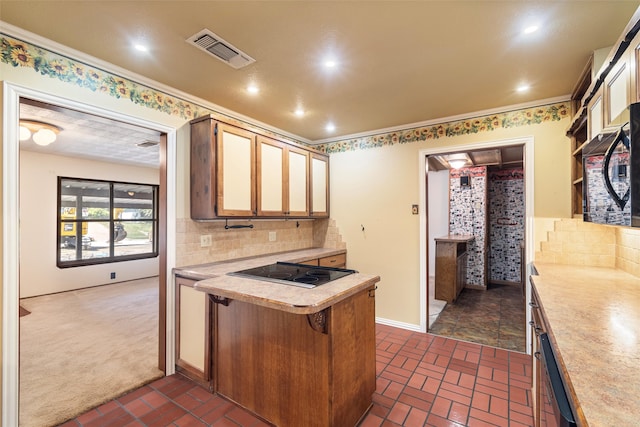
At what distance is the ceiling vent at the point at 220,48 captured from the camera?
1730mm

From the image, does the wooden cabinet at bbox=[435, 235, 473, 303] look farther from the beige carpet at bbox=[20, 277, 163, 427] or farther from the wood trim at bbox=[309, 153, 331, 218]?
the beige carpet at bbox=[20, 277, 163, 427]

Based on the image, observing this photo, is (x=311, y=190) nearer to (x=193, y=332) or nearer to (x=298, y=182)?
(x=298, y=182)

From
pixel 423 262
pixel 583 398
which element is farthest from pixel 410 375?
pixel 583 398

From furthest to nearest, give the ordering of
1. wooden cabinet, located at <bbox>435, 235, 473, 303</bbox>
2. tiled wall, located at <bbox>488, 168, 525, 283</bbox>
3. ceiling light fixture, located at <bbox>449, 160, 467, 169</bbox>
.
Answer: tiled wall, located at <bbox>488, 168, 525, 283</bbox>, ceiling light fixture, located at <bbox>449, 160, 467, 169</bbox>, wooden cabinet, located at <bbox>435, 235, 473, 303</bbox>

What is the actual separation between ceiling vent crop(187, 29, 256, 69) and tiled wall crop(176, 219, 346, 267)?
137 centimetres

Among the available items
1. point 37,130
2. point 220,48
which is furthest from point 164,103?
point 37,130

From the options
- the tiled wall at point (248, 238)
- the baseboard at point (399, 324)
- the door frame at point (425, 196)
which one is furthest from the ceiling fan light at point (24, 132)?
the baseboard at point (399, 324)

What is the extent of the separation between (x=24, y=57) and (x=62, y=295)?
4.73m

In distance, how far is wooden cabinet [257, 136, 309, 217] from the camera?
289cm

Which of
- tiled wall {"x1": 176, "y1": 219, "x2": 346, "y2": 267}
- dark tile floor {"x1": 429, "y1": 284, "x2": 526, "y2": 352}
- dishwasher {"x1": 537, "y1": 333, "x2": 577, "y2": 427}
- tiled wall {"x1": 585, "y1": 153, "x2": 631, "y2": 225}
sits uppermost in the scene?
tiled wall {"x1": 585, "y1": 153, "x2": 631, "y2": 225}

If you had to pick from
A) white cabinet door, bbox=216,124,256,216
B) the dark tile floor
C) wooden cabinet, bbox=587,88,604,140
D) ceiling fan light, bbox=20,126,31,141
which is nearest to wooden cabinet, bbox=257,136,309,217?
white cabinet door, bbox=216,124,256,216

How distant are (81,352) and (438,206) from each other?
19.8 ft

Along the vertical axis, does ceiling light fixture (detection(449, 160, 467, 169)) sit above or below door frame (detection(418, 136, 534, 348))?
above

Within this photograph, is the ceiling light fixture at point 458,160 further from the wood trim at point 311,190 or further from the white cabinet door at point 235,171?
the white cabinet door at point 235,171
